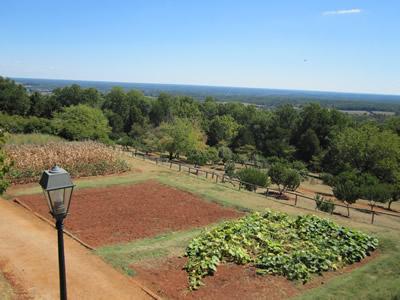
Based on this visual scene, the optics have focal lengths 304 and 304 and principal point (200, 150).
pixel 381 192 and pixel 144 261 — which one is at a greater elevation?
pixel 144 261

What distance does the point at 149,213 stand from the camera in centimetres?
1329

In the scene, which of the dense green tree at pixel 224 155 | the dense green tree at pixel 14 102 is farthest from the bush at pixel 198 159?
the dense green tree at pixel 14 102

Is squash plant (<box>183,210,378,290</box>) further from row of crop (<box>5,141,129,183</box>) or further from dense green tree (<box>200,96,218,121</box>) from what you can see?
dense green tree (<box>200,96,218,121</box>)

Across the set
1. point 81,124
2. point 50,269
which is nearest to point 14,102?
point 81,124

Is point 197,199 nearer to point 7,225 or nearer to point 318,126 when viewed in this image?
point 7,225

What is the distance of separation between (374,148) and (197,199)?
27.8m

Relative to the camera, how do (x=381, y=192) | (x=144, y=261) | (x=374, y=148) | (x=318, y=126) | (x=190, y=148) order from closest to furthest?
1. (x=144, y=261)
2. (x=381, y=192)
3. (x=374, y=148)
4. (x=190, y=148)
5. (x=318, y=126)

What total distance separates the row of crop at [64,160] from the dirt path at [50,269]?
7379mm

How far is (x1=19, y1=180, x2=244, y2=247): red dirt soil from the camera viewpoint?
36.4ft

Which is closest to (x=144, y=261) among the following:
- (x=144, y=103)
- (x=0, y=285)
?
(x=0, y=285)

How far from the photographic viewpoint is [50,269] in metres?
8.35

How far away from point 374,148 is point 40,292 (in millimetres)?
36614

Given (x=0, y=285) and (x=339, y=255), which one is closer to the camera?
(x=0, y=285)

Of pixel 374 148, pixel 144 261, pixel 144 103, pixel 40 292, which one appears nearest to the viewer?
pixel 40 292
